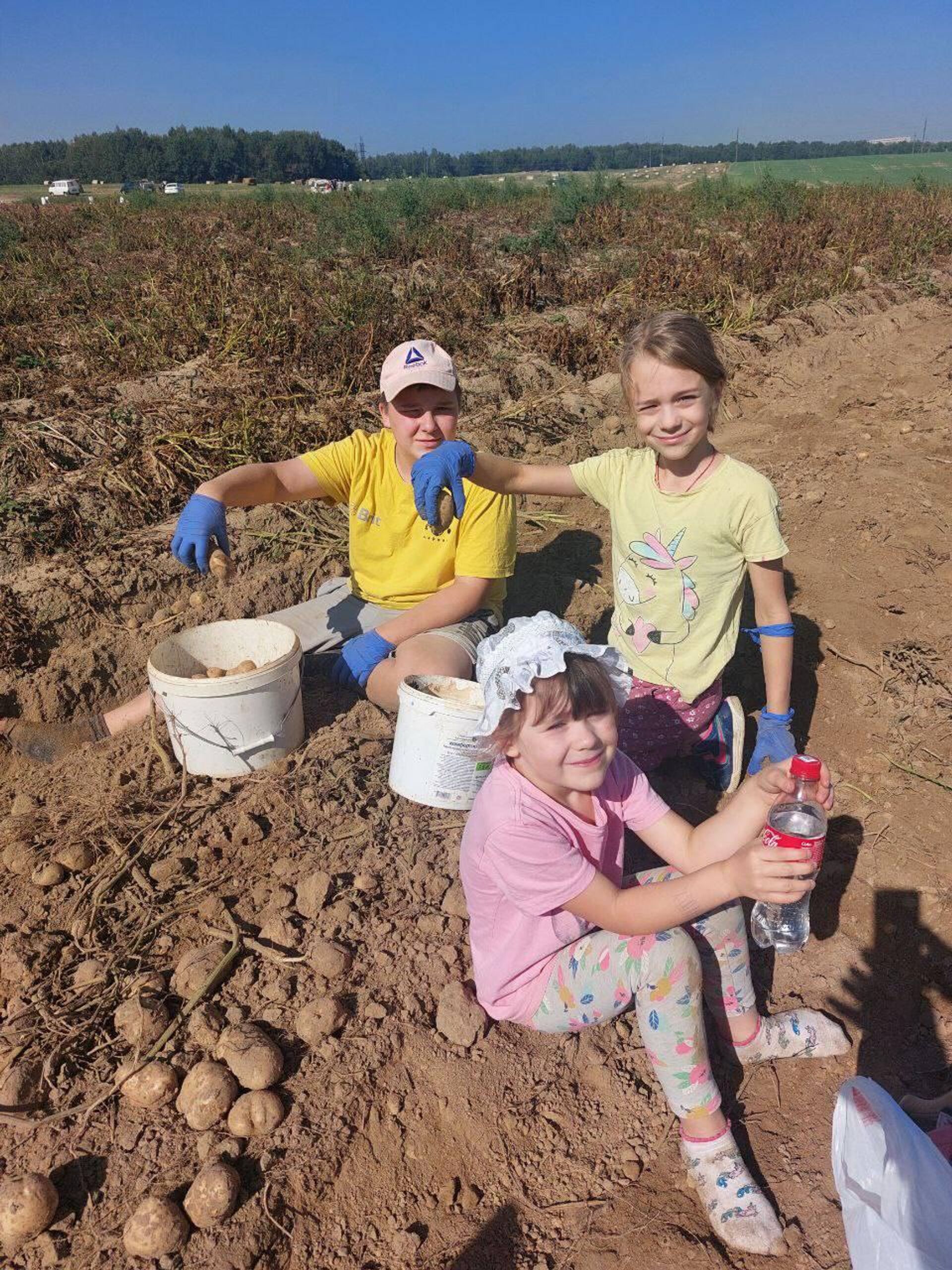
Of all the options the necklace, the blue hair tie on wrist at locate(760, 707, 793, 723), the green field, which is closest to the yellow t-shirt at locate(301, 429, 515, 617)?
the necklace

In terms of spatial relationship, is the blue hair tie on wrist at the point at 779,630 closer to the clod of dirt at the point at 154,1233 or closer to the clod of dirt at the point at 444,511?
the clod of dirt at the point at 444,511

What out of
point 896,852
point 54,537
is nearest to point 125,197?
point 54,537

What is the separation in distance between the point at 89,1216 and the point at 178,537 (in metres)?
1.53

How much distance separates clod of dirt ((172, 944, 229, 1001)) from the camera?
191 centimetres

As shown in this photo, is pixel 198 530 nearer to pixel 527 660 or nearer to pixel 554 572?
pixel 527 660

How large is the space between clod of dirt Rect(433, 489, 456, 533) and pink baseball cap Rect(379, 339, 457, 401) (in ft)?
1.05

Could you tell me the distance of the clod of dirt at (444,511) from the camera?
2.37 m

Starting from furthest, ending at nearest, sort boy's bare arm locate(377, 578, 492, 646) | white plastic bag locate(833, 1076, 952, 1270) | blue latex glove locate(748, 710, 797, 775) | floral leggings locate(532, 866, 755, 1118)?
boy's bare arm locate(377, 578, 492, 646) < blue latex glove locate(748, 710, 797, 775) < floral leggings locate(532, 866, 755, 1118) < white plastic bag locate(833, 1076, 952, 1270)

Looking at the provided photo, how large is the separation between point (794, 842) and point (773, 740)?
1072mm

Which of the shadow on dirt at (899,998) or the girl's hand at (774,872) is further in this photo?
the shadow on dirt at (899,998)

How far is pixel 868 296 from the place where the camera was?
7871 millimetres

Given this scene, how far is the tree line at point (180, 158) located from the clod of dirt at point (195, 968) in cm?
3999

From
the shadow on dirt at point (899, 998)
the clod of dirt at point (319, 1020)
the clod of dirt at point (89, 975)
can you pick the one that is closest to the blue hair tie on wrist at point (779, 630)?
the shadow on dirt at point (899, 998)

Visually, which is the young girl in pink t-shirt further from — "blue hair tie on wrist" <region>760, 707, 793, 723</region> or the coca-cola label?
"blue hair tie on wrist" <region>760, 707, 793, 723</region>
